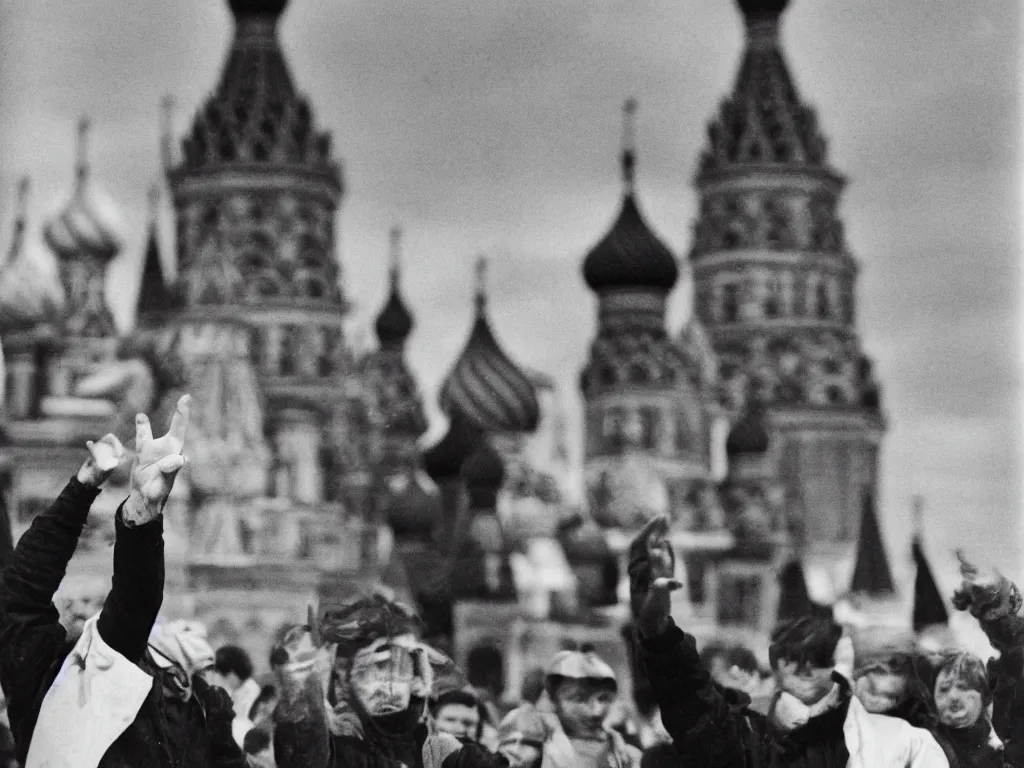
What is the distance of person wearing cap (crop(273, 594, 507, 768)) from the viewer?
6395 millimetres

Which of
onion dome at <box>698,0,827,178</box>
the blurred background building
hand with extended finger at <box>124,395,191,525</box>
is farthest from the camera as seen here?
onion dome at <box>698,0,827,178</box>

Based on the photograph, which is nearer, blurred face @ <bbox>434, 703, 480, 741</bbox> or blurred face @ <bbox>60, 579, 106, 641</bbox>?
blurred face @ <bbox>60, 579, 106, 641</bbox>

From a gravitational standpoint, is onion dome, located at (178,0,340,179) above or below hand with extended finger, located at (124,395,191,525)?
above

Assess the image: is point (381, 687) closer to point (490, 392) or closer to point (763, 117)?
point (490, 392)

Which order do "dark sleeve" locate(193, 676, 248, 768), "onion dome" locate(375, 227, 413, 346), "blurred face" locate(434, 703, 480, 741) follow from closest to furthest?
"dark sleeve" locate(193, 676, 248, 768), "blurred face" locate(434, 703, 480, 741), "onion dome" locate(375, 227, 413, 346)

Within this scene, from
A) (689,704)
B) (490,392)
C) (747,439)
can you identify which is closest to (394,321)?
(747,439)

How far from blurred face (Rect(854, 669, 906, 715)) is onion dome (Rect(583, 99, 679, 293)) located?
4403 cm

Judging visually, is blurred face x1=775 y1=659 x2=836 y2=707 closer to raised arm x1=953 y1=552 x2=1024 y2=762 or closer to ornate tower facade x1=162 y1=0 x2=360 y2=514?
raised arm x1=953 y1=552 x2=1024 y2=762

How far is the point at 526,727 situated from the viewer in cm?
746

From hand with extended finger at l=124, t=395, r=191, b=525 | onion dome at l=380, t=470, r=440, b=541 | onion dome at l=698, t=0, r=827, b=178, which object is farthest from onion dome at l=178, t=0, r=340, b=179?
hand with extended finger at l=124, t=395, r=191, b=525

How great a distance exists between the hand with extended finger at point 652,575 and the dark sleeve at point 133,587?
0.91 meters

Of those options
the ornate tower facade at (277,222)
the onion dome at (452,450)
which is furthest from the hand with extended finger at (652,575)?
the ornate tower facade at (277,222)

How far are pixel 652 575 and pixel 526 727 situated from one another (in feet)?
4.22

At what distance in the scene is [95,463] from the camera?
616cm
